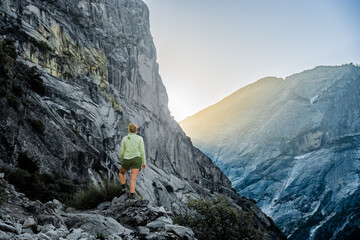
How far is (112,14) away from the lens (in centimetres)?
6656

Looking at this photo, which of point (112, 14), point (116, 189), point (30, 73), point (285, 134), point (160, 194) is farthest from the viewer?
point (285, 134)

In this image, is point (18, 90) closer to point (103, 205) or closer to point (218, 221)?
point (103, 205)

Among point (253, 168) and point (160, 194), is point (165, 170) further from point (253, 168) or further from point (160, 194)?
point (253, 168)

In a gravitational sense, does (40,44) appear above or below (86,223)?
above

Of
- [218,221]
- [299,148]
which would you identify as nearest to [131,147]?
[218,221]

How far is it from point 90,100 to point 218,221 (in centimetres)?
3652

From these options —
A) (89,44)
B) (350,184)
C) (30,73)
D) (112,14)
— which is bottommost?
(350,184)

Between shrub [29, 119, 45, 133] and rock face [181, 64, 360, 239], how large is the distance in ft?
313

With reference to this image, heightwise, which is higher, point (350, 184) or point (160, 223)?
point (160, 223)

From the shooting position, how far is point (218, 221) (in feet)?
32.0

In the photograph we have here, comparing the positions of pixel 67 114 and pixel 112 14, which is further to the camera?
pixel 112 14

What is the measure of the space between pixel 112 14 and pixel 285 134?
115 metres

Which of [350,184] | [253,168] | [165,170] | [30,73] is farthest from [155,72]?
[350,184]

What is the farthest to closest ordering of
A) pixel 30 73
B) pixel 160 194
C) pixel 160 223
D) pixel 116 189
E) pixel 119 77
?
pixel 119 77 < pixel 160 194 < pixel 30 73 < pixel 116 189 < pixel 160 223
